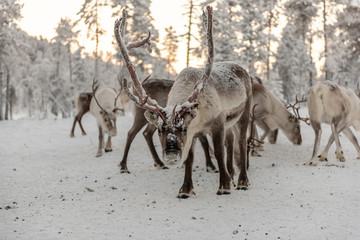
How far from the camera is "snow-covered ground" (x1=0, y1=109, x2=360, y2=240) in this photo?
13.9ft

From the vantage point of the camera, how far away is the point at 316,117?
29.3 feet

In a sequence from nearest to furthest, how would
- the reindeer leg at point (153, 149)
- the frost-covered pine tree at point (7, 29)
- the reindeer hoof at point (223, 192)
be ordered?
1. the reindeer hoof at point (223, 192)
2. the reindeer leg at point (153, 149)
3. the frost-covered pine tree at point (7, 29)

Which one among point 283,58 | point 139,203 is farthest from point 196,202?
point 283,58

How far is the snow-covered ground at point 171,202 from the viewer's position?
4242mm

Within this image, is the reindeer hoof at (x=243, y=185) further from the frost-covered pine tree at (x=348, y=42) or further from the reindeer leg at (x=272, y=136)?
the frost-covered pine tree at (x=348, y=42)

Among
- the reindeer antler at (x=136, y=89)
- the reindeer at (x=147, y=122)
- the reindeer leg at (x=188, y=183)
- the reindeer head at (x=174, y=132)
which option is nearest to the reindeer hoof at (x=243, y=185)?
the reindeer leg at (x=188, y=183)

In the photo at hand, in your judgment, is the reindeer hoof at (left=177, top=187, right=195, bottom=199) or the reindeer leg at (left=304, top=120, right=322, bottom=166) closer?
the reindeer hoof at (left=177, top=187, right=195, bottom=199)

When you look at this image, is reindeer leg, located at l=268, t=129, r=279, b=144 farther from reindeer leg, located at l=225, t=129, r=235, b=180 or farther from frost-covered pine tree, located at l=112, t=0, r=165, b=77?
frost-covered pine tree, located at l=112, t=0, r=165, b=77

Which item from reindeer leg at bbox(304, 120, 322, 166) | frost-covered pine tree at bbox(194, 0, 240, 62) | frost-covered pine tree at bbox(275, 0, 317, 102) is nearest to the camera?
reindeer leg at bbox(304, 120, 322, 166)

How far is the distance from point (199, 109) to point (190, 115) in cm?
46

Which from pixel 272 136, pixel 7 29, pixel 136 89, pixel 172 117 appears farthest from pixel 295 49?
pixel 172 117

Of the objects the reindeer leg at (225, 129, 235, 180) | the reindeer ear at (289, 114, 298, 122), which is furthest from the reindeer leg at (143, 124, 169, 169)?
the reindeer ear at (289, 114, 298, 122)

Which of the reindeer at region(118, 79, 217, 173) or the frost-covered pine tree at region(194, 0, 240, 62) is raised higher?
the frost-covered pine tree at region(194, 0, 240, 62)

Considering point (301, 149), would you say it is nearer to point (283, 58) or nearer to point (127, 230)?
point (127, 230)
